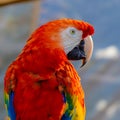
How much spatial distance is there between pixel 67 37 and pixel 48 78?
0.10 meters

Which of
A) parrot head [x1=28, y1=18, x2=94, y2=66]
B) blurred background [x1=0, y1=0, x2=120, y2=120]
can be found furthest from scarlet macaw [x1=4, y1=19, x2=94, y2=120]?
blurred background [x1=0, y1=0, x2=120, y2=120]

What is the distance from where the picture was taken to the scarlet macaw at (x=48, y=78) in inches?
32.8

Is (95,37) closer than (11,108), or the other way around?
(11,108)

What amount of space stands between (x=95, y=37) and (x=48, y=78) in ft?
0.79

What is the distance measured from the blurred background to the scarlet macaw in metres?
0.17

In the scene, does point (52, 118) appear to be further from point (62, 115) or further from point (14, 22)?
point (14, 22)

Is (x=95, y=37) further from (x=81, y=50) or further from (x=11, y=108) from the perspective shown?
(x=11, y=108)

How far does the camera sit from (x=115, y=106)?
1.12 metres

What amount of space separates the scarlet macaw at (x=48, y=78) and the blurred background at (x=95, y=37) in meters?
0.17

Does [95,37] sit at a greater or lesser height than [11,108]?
greater

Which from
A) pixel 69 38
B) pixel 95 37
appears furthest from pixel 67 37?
pixel 95 37

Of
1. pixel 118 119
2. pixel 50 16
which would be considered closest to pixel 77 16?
pixel 50 16

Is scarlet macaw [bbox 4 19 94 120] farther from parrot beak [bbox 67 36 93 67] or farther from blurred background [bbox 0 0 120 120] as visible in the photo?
blurred background [bbox 0 0 120 120]

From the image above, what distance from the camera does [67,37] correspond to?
2.81ft
